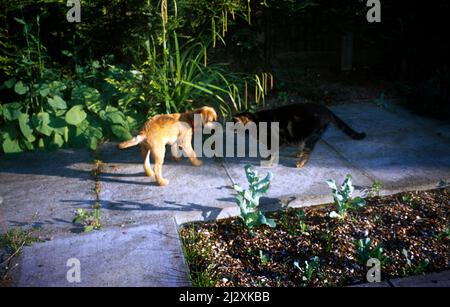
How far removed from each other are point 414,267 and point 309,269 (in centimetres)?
75

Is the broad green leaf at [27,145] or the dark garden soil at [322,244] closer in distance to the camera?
the dark garden soil at [322,244]

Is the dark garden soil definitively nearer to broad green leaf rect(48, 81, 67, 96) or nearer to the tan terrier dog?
the tan terrier dog

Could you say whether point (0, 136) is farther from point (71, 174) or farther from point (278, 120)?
point (278, 120)

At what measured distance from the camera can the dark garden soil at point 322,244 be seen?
2824 millimetres

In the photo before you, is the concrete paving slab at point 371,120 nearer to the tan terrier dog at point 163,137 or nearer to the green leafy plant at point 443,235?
the tan terrier dog at point 163,137

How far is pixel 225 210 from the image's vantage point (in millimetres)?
3572

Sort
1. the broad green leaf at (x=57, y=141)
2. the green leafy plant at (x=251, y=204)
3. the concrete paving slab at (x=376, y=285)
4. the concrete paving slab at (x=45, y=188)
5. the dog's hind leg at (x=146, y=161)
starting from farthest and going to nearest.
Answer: the broad green leaf at (x=57, y=141)
the dog's hind leg at (x=146, y=161)
the concrete paving slab at (x=45, y=188)
the green leafy plant at (x=251, y=204)
the concrete paving slab at (x=376, y=285)

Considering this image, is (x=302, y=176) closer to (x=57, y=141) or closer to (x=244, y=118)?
(x=244, y=118)

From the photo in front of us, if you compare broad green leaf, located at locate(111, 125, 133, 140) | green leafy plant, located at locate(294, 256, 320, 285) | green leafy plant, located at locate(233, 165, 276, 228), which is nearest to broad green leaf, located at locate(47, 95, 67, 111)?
broad green leaf, located at locate(111, 125, 133, 140)

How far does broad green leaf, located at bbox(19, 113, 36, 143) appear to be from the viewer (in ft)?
15.5

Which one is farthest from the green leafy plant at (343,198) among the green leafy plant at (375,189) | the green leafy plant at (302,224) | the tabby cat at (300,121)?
the tabby cat at (300,121)

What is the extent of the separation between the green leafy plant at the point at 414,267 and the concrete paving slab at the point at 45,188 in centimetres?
258

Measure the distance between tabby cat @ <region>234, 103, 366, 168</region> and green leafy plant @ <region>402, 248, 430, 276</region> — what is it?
5.72ft
